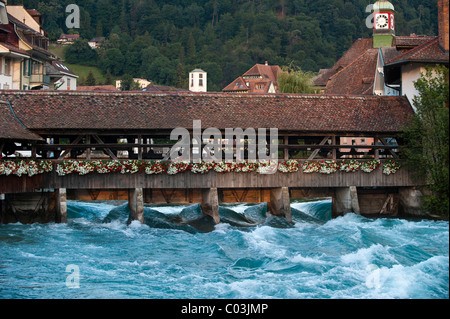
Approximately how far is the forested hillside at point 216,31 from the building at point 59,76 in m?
51.9

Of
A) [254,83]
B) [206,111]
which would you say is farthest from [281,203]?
[254,83]

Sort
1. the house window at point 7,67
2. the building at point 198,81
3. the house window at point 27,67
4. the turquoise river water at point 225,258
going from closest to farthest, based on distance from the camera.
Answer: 1. the turquoise river water at point 225,258
2. the house window at point 7,67
3. the house window at point 27,67
4. the building at point 198,81

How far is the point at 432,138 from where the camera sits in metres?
21.9

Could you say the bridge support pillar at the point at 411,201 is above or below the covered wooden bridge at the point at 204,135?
below

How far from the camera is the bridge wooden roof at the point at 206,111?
22875mm

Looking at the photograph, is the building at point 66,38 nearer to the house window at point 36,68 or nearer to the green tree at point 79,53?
the green tree at point 79,53

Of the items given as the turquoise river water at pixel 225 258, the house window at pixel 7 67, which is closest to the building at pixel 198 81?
the house window at pixel 7 67

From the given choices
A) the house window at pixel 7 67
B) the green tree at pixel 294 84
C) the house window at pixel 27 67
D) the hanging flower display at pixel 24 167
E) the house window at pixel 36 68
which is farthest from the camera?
the green tree at pixel 294 84

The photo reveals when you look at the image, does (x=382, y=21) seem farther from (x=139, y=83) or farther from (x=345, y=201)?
(x=139, y=83)

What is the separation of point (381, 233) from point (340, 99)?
6.29 meters

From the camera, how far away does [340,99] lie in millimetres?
25234

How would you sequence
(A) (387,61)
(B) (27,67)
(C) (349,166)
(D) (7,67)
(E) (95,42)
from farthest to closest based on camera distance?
1. (E) (95,42)
2. (B) (27,67)
3. (A) (387,61)
4. (D) (7,67)
5. (C) (349,166)

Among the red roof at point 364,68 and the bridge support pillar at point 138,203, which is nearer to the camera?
the bridge support pillar at point 138,203

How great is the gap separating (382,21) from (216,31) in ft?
320
